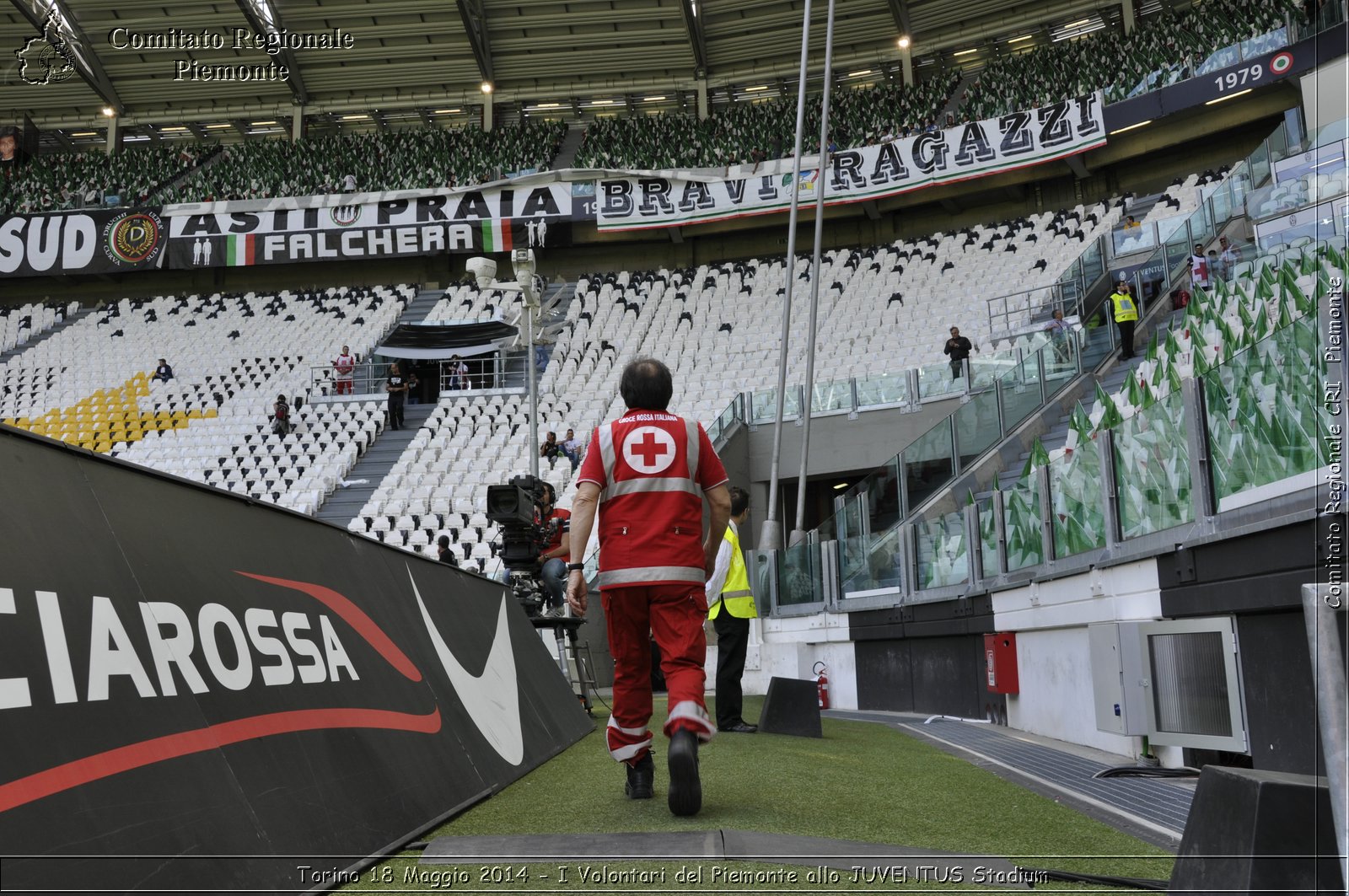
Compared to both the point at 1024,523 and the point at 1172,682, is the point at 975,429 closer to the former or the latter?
the point at 1024,523

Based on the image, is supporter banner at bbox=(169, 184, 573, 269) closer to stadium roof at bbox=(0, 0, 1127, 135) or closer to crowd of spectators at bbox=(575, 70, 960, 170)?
crowd of spectators at bbox=(575, 70, 960, 170)

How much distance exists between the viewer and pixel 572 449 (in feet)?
57.1

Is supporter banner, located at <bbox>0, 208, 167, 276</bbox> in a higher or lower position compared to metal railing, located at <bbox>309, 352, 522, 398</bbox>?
higher

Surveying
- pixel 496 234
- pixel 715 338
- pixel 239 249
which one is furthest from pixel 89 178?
pixel 715 338

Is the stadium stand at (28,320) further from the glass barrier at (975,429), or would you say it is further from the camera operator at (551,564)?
the glass barrier at (975,429)

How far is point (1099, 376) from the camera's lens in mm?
12586

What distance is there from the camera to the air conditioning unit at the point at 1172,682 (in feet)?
13.2

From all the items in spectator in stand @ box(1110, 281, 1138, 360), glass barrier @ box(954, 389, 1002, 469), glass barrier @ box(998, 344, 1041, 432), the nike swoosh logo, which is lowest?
the nike swoosh logo

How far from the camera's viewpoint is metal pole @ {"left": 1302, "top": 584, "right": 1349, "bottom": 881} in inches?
55.2

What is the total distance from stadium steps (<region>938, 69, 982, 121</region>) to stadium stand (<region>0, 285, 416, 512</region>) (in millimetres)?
14762

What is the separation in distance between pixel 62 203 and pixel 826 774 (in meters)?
32.9

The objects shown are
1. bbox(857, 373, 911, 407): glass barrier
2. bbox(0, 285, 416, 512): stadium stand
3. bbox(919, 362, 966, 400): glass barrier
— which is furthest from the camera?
bbox(0, 285, 416, 512): stadium stand

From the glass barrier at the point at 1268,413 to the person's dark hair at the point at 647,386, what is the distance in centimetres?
213

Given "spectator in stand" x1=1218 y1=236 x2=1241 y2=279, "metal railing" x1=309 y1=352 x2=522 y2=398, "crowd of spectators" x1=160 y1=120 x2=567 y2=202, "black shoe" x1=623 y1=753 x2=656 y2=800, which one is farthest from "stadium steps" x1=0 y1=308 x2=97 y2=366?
"black shoe" x1=623 y1=753 x2=656 y2=800
